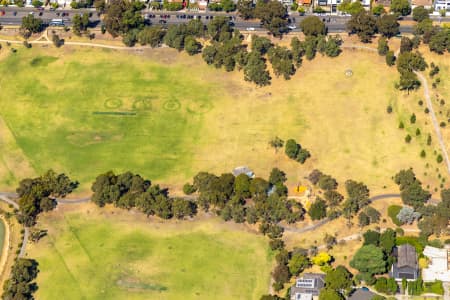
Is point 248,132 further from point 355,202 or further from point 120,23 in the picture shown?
point 120,23

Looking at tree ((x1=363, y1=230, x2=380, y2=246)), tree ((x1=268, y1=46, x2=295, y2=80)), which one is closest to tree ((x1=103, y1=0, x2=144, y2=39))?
tree ((x1=268, y1=46, x2=295, y2=80))

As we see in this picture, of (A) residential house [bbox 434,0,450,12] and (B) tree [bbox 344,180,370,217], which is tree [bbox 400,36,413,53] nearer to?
(A) residential house [bbox 434,0,450,12]

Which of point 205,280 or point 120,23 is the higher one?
point 120,23

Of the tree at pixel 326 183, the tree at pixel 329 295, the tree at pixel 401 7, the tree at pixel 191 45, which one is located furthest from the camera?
the tree at pixel 401 7

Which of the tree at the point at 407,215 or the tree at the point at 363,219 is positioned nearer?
the tree at the point at 407,215

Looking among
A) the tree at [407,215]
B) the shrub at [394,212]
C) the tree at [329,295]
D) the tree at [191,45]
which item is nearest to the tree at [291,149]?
the shrub at [394,212]

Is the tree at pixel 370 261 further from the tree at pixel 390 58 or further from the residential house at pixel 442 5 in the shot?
the residential house at pixel 442 5

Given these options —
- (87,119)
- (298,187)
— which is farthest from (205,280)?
(87,119)

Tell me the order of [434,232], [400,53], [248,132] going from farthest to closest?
[400,53], [248,132], [434,232]
